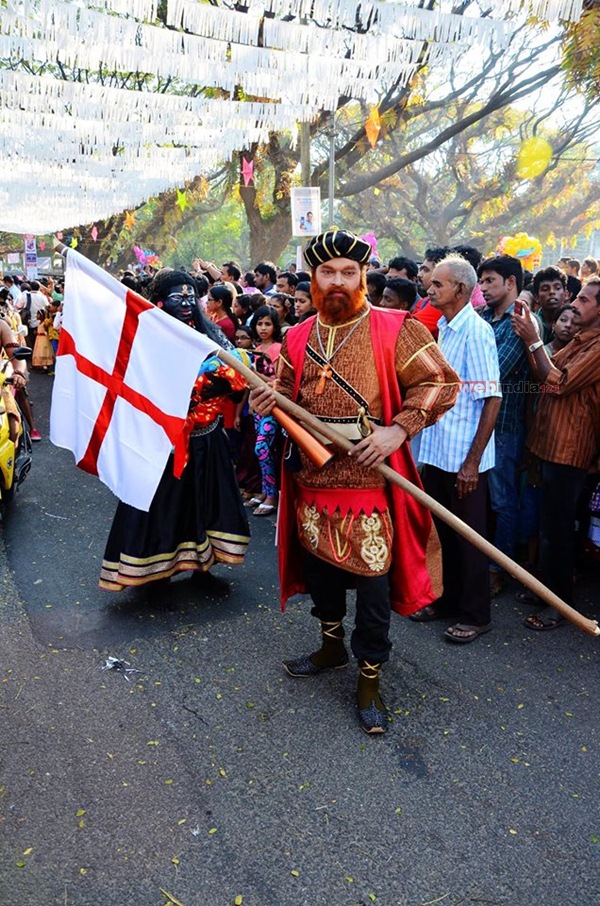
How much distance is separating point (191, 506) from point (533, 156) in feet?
90.3

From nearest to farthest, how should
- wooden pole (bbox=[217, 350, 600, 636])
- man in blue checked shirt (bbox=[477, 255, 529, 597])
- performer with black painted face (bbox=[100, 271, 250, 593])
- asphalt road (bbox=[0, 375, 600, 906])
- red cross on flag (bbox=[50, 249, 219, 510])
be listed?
1. asphalt road (bbox=[0, 375, 600, 906])
2. wooden pole (bbox=[217, 350, 600, 636])
3. red cross on flag (bbox=[50, 249, 219, 510])
4. performer with black painted face (bbox=[100, 271, 250, 593])
5. man in blue checked shirt (bbox=[477, 255, 529, 597])

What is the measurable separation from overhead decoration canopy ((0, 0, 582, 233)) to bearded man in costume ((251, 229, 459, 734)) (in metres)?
3.33

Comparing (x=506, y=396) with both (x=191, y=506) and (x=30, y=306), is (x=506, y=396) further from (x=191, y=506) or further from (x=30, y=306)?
(x=30, y=306)

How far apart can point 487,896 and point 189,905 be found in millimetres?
891

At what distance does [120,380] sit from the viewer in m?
3.53

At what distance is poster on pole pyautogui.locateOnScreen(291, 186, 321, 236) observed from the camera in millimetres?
10570

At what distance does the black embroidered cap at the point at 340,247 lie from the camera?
2.77 m

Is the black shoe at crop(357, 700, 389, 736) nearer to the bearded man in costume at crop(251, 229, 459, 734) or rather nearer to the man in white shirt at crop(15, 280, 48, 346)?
the bearded man in costume at crop(251, 229, 459, 734)

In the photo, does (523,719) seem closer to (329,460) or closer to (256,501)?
(329,460)

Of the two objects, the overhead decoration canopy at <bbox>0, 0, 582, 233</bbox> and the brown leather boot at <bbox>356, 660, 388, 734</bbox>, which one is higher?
the overhead decoration canopy at <bbox>0, 0, 582, 233</bbox>

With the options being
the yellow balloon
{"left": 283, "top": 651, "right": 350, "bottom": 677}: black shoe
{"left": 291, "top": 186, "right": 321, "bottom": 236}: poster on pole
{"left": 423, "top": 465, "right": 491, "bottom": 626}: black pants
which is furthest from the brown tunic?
the yellow balloon

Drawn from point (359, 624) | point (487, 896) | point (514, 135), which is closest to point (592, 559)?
point (359, 624)

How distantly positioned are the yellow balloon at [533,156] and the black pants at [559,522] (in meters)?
27.0

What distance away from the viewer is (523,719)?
10.2ft
